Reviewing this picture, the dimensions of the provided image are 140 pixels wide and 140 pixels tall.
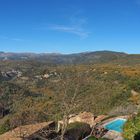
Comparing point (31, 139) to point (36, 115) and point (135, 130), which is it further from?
point (36, 115)

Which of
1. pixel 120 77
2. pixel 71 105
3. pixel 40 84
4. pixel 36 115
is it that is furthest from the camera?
pixel 40 84

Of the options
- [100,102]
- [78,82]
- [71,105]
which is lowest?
[100,102]

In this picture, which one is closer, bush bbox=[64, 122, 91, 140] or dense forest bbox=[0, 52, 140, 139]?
dense forest bbox=[0, 52, 140, 139]

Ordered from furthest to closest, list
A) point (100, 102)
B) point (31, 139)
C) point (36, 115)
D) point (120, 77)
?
point (120, 77) < point (100, 102) < point (36, 115) < point (31, 139)

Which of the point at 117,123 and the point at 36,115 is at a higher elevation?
the point at 117,123

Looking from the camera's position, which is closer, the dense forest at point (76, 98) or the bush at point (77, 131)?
the dense forest at point (76, 98)

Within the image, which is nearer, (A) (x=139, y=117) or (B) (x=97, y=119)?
(A) (x=139, y=117)

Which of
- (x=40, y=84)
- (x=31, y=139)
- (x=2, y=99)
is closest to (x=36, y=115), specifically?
(x=31, y=139)

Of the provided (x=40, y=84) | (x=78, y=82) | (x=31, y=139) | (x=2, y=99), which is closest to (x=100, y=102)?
(x=31, y=139)

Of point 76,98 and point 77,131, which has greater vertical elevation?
point 76,98
